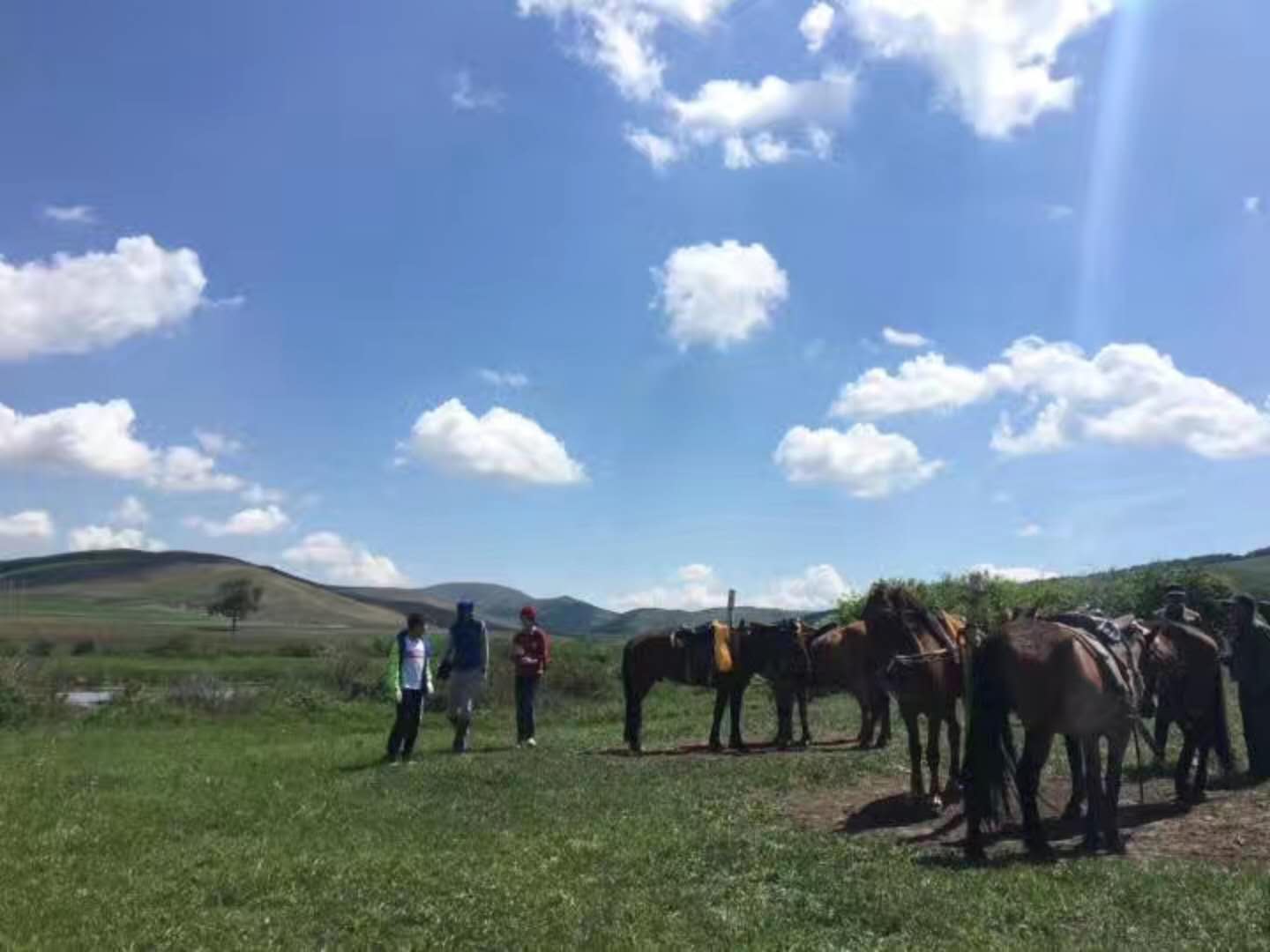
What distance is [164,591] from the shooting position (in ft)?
533

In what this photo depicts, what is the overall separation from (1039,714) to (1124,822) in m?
2.25

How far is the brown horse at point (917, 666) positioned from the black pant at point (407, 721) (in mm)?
7804

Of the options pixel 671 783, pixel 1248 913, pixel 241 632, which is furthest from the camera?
pixel 241 632

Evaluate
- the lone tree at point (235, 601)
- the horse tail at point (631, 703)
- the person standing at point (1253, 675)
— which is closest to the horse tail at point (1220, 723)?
the person standing at point (1253, 675)

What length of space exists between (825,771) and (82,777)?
10.0 m

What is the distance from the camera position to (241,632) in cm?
10875

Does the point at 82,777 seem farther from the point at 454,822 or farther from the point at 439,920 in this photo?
the point at 439,920

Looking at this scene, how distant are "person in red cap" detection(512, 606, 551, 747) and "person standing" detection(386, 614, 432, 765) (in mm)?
1861

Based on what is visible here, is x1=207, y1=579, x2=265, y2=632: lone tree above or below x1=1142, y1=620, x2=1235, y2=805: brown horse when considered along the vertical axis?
above

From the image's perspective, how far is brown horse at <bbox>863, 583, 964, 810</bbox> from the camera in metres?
10.9

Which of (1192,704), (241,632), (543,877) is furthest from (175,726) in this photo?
→ (241,632)

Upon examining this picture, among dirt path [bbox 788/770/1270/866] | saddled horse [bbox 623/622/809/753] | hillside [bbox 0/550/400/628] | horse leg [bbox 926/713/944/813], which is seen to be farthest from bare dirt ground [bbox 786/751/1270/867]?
hillside [bbox 0/550/400/628]

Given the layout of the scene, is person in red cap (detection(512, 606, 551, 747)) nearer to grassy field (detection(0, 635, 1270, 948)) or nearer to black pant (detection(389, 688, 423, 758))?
black pant (detection(389, 688, 423, 758))

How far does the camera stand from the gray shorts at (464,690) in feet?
56.3
